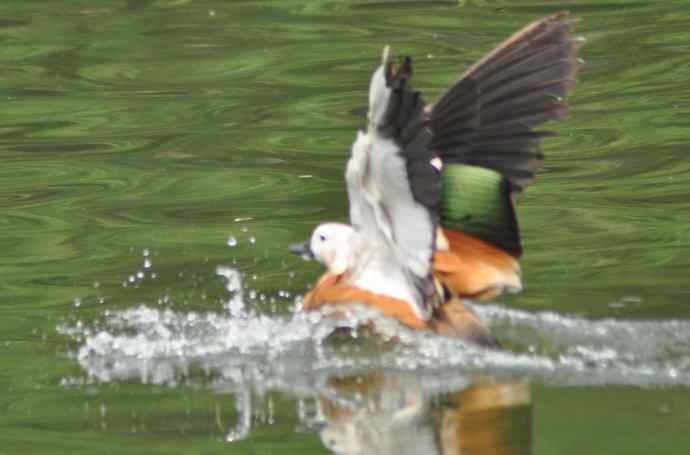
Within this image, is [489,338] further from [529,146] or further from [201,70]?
[201,70]

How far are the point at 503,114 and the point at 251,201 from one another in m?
3.06

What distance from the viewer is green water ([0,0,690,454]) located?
7.14 metres

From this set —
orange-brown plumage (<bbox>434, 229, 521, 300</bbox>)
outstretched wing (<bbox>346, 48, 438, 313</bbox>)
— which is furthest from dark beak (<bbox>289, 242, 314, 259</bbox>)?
outstretched wing (<bbox>346, 48, 438, 313</bbox>)

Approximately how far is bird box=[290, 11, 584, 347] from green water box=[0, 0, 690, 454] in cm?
35

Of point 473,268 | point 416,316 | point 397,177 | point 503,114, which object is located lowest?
point 416,316

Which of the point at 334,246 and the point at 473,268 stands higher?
the point at 334,246

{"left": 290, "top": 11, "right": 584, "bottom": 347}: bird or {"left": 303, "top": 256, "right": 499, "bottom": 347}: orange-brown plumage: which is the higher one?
{"left": 290, "top": 11, "right": 584, "bottom": 347}: bird

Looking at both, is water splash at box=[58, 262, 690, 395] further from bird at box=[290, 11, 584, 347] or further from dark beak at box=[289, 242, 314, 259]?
dark beak at box=[289, 242, 314, 259]

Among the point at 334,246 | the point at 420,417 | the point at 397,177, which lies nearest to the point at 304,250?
the point at 334,246

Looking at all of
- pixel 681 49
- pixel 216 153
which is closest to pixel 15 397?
pixel 216 153

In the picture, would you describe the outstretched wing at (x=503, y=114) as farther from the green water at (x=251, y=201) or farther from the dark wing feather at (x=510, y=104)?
the green water at (x=251, y=201)

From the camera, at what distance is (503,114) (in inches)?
325

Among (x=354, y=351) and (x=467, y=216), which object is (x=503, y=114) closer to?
(x=467, y=216)

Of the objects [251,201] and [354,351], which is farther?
[251,201]
